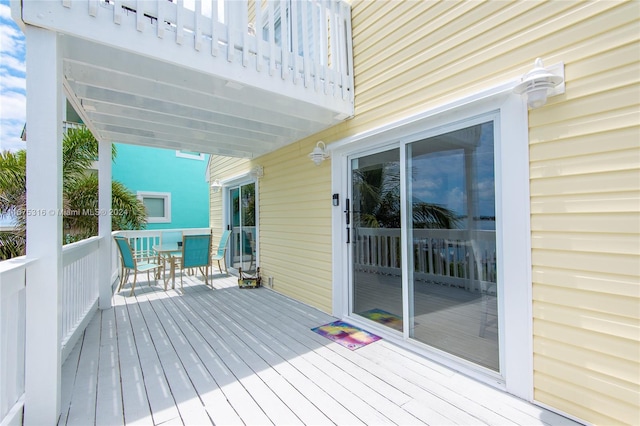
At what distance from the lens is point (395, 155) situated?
308 cm

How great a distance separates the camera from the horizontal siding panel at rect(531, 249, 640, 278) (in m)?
1.64

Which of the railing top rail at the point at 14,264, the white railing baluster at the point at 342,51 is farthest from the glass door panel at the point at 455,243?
the railing top rail at the point at 14,264

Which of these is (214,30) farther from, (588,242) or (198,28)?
(588,242)

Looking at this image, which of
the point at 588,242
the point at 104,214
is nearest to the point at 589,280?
the point at 588,242

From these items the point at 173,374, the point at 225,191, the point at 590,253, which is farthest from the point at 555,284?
the point at 225,191

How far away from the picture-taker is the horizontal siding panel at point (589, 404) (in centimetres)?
166

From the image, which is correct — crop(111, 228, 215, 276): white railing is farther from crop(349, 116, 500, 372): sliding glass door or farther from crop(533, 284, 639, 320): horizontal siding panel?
crop(533, 284, 639, 320): horizontal siding panel

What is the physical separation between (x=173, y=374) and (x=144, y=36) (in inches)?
109

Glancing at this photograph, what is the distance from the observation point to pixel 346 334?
10.8 ft

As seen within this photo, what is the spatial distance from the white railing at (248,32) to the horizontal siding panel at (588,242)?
8.18 ft

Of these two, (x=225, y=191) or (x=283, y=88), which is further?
(x=225, y=191)

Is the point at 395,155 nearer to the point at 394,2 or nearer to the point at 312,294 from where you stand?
the point at 394,2

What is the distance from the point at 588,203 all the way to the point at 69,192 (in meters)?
8.66

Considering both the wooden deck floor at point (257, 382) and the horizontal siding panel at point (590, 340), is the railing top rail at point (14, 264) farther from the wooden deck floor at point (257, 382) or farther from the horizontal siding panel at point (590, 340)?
the horizontal siding panel at point (590, 340)
